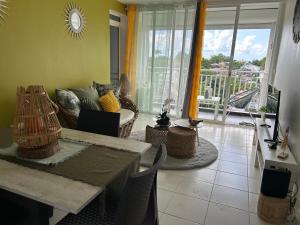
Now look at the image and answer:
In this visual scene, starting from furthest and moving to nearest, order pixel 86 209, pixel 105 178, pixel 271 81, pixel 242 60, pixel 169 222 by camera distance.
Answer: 1. pixel 242 60
2. pixel 271 81
3. pixel 169 222
4. pixel 86 209
5. pixel 105 178

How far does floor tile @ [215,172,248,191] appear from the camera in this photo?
2.45 meters

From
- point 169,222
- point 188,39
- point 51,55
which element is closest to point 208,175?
point 169,222

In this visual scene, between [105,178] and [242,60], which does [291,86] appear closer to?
[105,178]

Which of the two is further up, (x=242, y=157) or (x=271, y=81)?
(x=271, y=81)

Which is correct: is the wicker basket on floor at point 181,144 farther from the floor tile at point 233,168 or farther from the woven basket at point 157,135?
the floor tile at point 233,168

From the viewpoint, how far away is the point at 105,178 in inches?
46.2

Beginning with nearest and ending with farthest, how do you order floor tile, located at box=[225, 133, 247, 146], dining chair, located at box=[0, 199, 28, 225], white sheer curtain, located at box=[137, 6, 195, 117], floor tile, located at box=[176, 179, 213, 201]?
dining chair, located at box=[0, 199, 28, 225]
floor tile, located at box=[176, 179, 213, 201]
floor tile, located at box=[225, 133, 247, 146]
white sheer curtain, located at box=[137, 6, 195, 117]

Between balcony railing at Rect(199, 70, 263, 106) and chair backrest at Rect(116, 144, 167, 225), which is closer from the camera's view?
chair backrest at Rect(116, 144, 167, 225)

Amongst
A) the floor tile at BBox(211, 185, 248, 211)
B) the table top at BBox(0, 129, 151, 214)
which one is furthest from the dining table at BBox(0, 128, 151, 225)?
the floor tile at BBox(211, 185, 248, 211)

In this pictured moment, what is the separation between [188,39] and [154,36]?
73 cm

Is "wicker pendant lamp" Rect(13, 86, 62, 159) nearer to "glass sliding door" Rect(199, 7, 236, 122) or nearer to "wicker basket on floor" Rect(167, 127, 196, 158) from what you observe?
"wicker basket on floor" Rect(167, 127, 196, 158)

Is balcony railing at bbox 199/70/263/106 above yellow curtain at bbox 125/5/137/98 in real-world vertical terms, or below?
below

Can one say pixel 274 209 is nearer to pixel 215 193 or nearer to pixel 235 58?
pixel 215 193

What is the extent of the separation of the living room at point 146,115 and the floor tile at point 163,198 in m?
0.02
